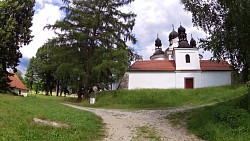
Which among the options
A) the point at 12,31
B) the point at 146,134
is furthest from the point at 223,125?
the point at 12,31

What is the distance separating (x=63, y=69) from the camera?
36.5 meters

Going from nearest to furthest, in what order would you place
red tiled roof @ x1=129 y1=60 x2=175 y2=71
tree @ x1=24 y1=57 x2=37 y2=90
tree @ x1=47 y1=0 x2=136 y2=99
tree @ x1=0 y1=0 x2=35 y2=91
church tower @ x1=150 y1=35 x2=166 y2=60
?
tree @ x1=0 y1=0 x2=35 y2=91 < tree @ x1=47 y1=0 x2=136 y2=99 < red tiled roof @ x1=129 y1=60 x2=175 y2=71 < church tower @ x1=150 y1=35 x2=166 y2=60 < tree @ x1=24 y1=57 x2=37 y2=90

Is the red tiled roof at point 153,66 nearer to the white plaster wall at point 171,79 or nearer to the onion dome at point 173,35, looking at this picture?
the white plaster wall at point 171,79

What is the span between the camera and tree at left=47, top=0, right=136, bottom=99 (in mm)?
36750

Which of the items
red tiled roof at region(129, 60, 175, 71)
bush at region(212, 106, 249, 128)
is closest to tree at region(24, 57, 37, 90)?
red tiled roof at region(129, 60, 175, 71)

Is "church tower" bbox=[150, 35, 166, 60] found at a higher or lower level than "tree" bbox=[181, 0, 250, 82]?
higher

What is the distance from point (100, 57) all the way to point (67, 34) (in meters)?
5.16

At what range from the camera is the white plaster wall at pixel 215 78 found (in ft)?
139

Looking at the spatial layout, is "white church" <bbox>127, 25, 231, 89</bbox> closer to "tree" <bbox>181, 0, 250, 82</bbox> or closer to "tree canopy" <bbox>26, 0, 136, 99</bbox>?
"tree canopy" <bbox>26, 0, 136, 99</bbox>

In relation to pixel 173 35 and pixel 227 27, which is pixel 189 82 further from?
pixel 227 27

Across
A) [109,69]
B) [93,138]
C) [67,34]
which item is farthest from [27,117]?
[67,34]

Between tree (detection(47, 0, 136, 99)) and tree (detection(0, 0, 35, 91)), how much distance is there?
13.3 feet

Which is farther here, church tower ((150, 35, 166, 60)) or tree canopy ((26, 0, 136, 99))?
church tower ((150, 35, 166, 60))

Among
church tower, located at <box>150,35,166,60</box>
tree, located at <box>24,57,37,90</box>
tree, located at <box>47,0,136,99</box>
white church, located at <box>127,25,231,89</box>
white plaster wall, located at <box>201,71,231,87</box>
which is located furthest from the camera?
tree, located at <box>24,57,37,90</box>
